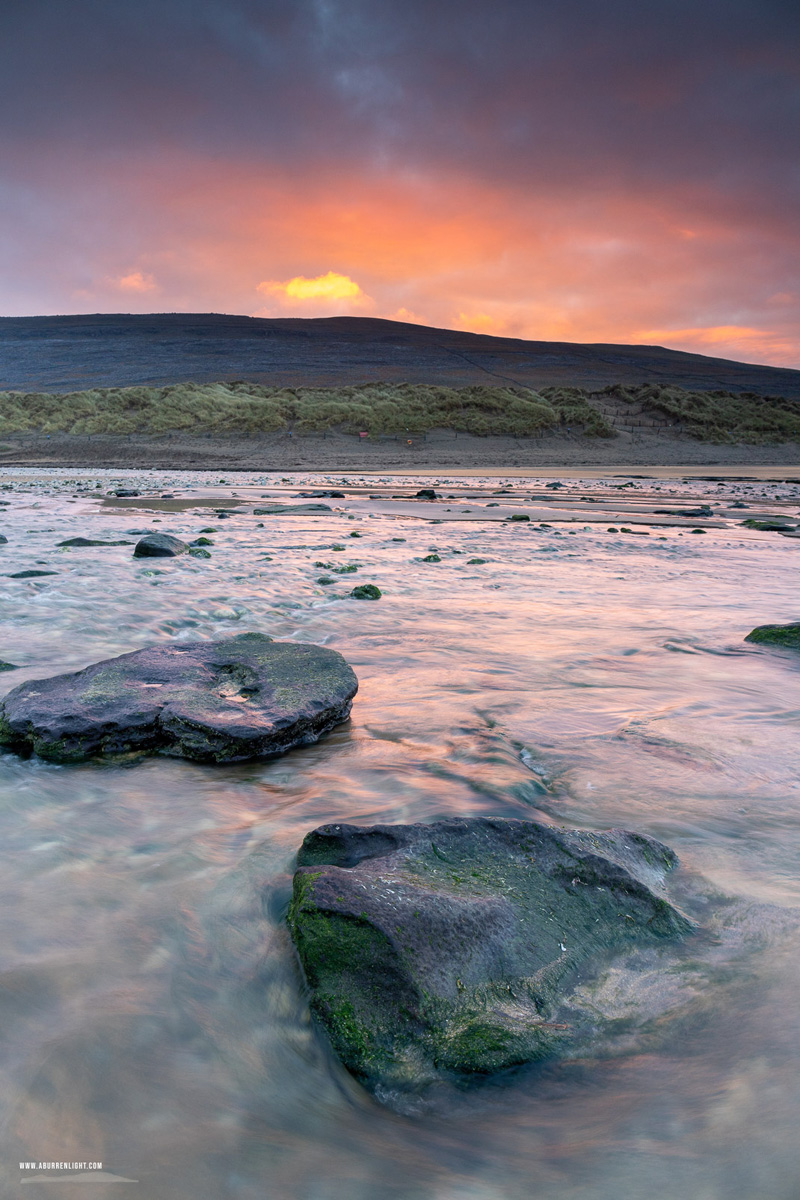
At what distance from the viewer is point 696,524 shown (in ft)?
35.7

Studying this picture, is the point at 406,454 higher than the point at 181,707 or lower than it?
higher

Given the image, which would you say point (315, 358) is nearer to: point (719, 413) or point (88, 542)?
point (719, 413)

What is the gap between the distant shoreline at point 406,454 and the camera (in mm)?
28016

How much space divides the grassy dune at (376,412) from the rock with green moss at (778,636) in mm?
30469

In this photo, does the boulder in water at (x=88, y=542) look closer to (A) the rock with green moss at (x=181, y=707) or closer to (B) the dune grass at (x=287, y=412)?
(A) the rock with green moss at (x=181, y=707)

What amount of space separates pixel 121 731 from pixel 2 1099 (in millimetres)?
Answer: 1338

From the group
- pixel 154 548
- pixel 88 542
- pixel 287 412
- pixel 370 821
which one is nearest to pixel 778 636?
pixel 370 821

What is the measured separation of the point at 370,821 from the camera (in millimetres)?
2014

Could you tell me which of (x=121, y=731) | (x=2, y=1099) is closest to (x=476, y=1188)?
(x=2, y=1099)

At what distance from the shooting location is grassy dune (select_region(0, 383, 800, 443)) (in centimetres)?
3350

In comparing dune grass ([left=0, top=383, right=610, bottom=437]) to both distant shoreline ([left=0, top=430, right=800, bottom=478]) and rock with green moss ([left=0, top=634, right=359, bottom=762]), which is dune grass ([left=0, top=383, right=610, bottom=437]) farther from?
rock with green moss ([left=0, top=634, right=359, bottom=762])

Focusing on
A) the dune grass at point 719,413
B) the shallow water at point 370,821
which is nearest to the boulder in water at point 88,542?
the shallow water at point 370,821

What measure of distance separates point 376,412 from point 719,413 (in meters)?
18.9

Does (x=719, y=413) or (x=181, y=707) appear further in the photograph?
(x=719, y=413)
